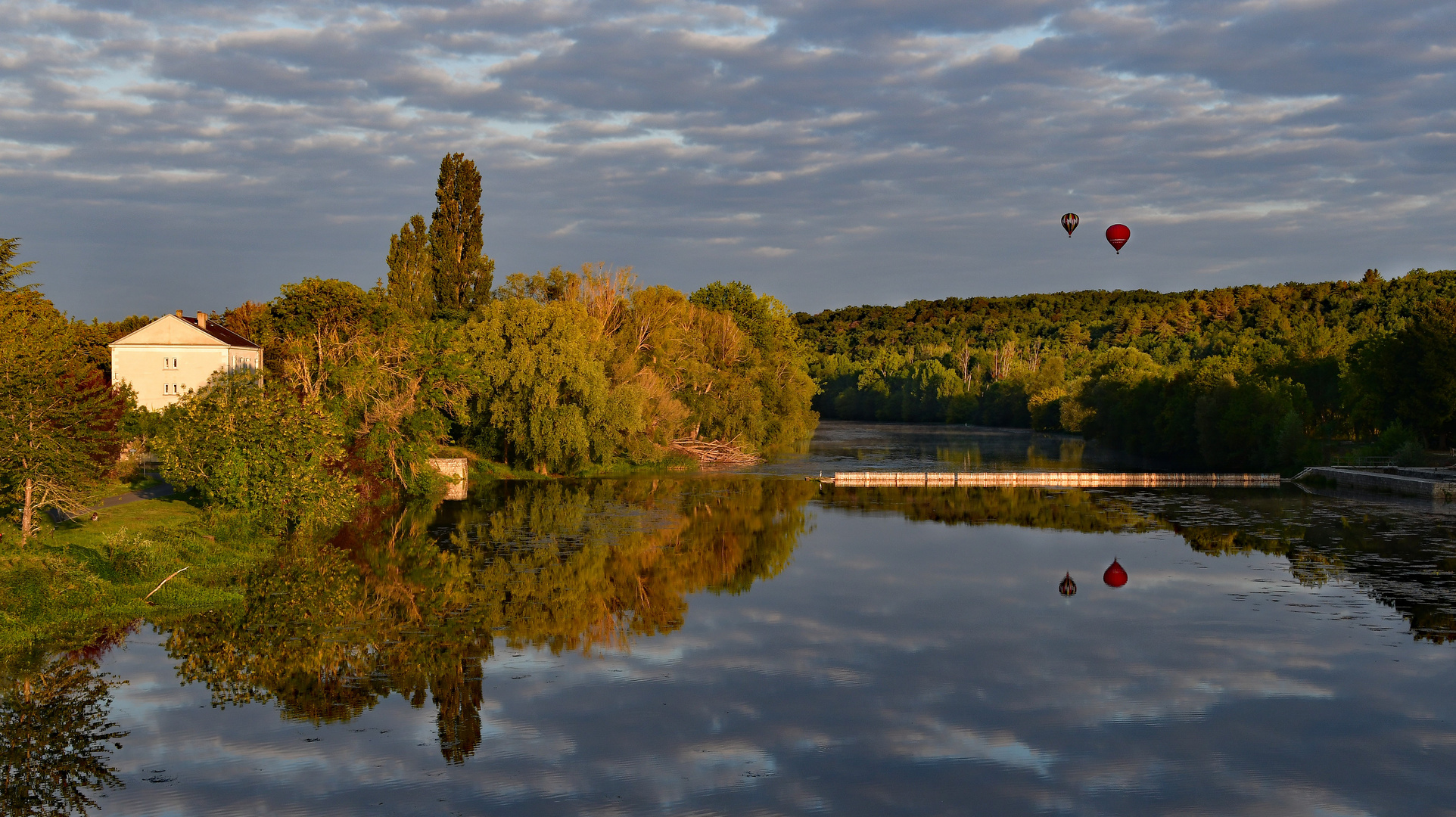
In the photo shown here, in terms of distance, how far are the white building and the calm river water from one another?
119ft

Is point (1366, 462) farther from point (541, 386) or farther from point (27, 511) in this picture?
point (27, 511)

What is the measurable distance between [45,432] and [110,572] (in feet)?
12.4

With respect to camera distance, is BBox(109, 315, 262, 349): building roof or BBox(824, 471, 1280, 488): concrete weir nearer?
BBox(824, 471, 1280, 488): concrete weir

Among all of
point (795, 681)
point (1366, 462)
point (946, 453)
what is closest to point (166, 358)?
point (946, 453)

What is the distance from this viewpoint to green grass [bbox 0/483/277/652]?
22766 millimetres

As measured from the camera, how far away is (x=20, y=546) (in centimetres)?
2509

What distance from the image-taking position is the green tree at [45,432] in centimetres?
2572

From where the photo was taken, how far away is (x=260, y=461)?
32844 millimetres

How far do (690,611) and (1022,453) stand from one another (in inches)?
2532

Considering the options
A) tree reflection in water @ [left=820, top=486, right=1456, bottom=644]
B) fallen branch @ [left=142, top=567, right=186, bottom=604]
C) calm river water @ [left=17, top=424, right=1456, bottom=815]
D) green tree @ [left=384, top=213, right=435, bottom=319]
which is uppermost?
green tree @ [left=384, top=213, right=435, bottom=319]

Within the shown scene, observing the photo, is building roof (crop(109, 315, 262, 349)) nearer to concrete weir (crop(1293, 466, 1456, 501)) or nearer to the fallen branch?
the fallen branch

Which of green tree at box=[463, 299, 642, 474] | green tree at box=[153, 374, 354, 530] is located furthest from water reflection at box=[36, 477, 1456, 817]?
green tree at box=[463, 299, 642, 474]

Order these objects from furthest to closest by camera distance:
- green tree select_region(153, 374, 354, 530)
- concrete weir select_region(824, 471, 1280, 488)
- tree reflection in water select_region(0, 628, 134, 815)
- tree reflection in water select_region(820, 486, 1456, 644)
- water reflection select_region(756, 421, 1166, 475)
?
water reflection select_region(756, 421, 1166, 475), concrete weir select_region(824, 471, 1280, 488), green tree select_region(153, 374, 354, 530), tree reflection in water select_region(820, 486, 1456, 644), tree reflection in water select_region(0, 628, 134, 815)

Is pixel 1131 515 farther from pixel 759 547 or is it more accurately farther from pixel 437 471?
pixel 437 471
